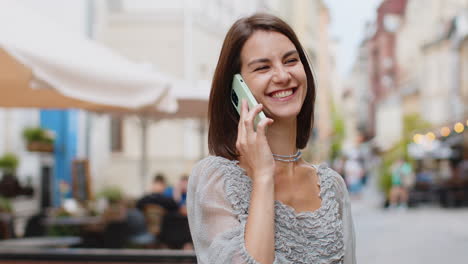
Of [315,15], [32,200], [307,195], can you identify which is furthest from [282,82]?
[315,15]

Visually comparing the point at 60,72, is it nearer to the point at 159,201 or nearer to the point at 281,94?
the point at 281,94

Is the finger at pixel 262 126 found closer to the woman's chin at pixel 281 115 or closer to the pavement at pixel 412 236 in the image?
the woman's chin at pixel 281 115

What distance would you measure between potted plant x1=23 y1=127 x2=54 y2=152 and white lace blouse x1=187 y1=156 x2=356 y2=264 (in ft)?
44.4

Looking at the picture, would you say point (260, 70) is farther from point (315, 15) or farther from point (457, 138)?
point (315, 15)

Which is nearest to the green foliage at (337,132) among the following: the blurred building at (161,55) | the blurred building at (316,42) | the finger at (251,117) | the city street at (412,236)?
the blurred building at (316,42)

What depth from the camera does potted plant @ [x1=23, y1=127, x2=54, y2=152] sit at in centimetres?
1481

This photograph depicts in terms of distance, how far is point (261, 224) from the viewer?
175cm

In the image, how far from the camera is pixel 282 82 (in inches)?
76.9

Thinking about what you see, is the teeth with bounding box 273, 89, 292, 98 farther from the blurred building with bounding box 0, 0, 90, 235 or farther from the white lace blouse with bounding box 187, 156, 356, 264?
the blurred building with bounding box 0, 0, 90, 235

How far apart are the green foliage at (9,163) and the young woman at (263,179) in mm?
12118

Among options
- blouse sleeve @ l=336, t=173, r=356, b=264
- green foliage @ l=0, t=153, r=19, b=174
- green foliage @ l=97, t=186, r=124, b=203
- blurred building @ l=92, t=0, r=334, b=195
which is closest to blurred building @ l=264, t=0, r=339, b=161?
blurred building @ l=92, t=0, r=334, b=195

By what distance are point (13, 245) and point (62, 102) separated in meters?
1.92

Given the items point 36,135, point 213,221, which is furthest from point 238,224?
point 36,135

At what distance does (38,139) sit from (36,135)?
187 mm
